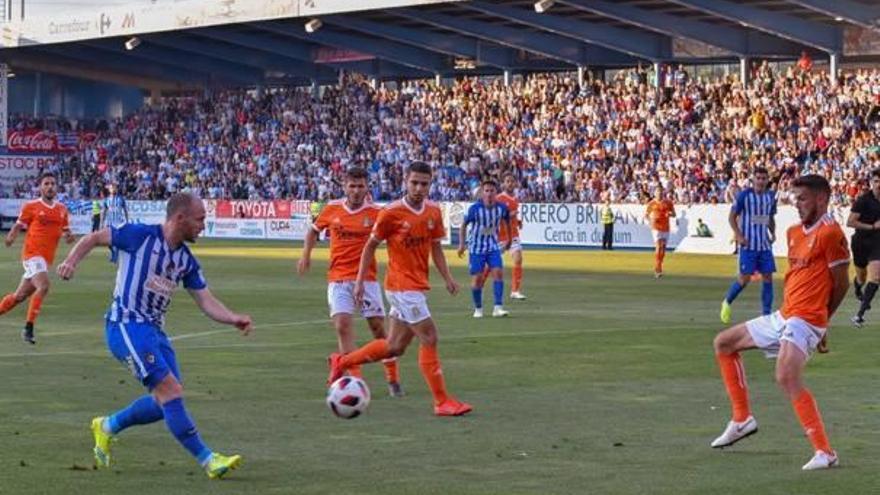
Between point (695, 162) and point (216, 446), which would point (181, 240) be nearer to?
point (216, 446)

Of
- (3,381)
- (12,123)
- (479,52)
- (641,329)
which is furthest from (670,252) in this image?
(12,123)

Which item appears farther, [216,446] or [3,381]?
[3,381]

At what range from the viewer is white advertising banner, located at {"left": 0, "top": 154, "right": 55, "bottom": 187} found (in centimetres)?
8856

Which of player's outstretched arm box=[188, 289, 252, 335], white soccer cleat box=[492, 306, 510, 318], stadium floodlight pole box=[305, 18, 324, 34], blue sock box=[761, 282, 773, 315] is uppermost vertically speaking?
stadium floodlight pole box=[305, 18, 324, 34]

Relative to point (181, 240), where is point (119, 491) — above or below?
below

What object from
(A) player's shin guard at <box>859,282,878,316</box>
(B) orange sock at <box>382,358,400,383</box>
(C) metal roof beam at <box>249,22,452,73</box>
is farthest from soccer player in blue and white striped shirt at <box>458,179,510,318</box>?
(C) metal roof beam at <box>249,22,452,73</box>

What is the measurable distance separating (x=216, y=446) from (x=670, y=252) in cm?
4181

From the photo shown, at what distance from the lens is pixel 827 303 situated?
12.9m

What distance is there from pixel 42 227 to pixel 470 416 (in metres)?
11.6

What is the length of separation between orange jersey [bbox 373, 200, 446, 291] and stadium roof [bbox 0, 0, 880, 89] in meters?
41.8

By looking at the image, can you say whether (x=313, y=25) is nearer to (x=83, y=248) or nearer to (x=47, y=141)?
(x=47, y=141)

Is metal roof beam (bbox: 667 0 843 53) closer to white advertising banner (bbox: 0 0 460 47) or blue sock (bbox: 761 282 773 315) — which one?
Answer: white advertising banner (bbox: 0 0 460 47)

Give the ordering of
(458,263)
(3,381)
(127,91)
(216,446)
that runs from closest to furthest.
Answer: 1. (216,446)
2. (3,381)
3. (458,263)
4. (127,91)

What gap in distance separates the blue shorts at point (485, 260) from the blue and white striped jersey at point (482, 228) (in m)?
0.06
